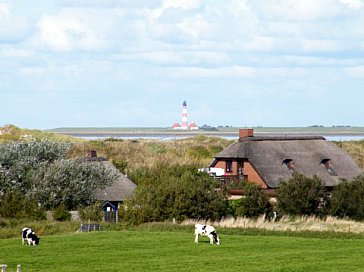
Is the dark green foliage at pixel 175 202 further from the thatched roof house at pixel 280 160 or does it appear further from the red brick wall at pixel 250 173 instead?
the thatched roof house at pixel 280 160

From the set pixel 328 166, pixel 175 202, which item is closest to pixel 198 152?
pixel 328 166

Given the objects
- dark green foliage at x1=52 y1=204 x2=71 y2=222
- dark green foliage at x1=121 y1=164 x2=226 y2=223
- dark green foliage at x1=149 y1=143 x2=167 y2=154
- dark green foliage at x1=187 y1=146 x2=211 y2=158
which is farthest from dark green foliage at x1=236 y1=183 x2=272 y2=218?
dark green foliage at x1=149 y1=143 x2=167 y2=154

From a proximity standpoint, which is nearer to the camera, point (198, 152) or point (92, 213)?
point (92, 213)

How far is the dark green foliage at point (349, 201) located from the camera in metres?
58.1

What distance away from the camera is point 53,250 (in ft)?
130

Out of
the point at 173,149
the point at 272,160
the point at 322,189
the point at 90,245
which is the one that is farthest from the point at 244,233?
the point at 173,149

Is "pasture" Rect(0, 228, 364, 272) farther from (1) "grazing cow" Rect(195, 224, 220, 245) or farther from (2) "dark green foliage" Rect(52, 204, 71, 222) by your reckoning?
(2) "dark green foliage" Rect(52, 204, 71, 222)

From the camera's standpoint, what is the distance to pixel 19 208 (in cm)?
5712

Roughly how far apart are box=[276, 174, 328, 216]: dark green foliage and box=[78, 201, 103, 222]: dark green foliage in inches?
447

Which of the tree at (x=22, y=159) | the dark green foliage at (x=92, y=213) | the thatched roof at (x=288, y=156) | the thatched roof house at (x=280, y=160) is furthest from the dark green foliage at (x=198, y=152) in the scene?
the dark green foliage at (x=92, y=213)

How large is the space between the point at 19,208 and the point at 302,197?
56.8 ft

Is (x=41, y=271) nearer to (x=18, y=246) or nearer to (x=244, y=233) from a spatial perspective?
(x=18, y=246)

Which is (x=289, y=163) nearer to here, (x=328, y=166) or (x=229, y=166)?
(x=328, y=166)

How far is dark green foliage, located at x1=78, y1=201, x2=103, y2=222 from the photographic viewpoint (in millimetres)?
55938
